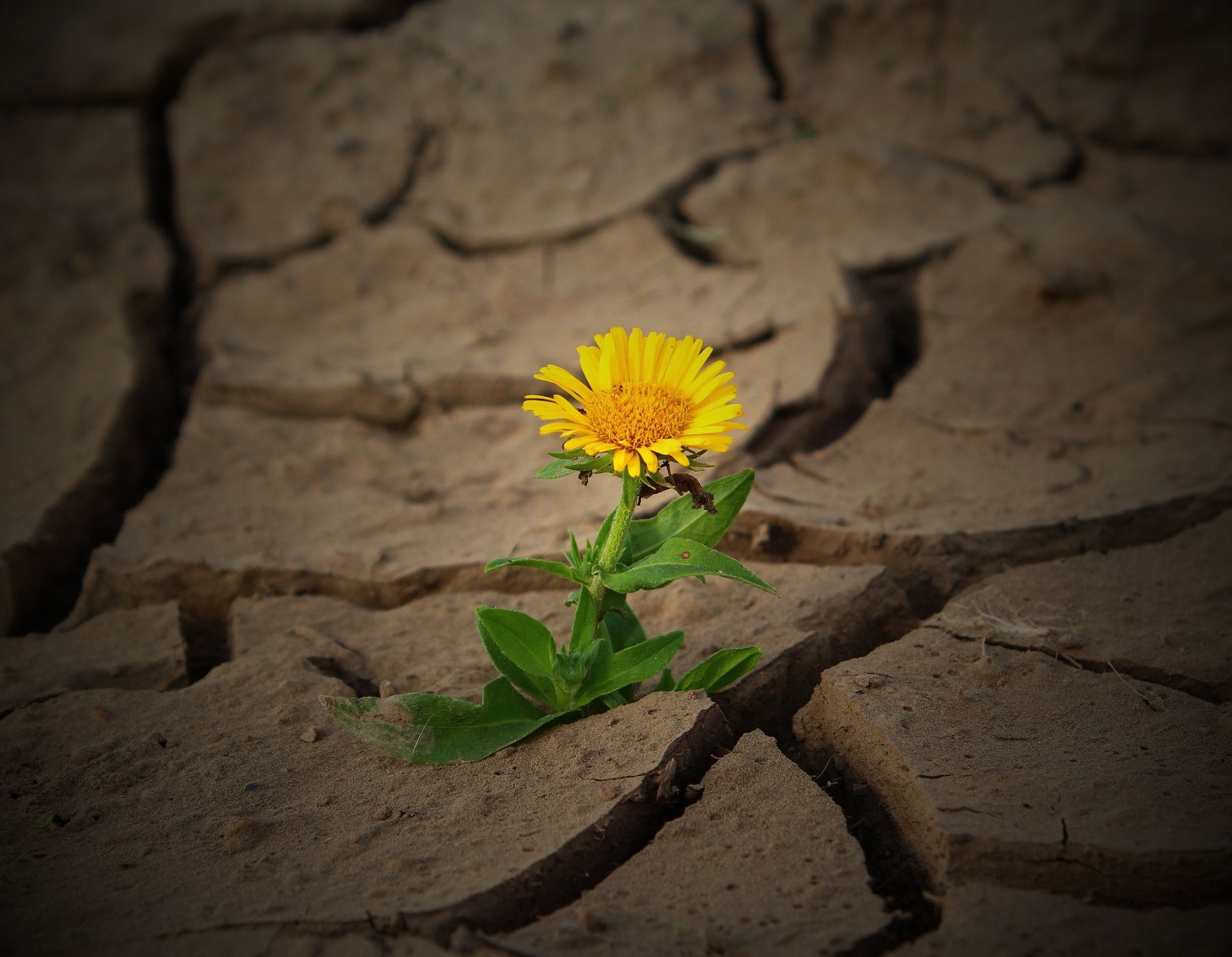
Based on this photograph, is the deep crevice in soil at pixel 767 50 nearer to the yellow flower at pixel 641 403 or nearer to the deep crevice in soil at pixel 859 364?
the deep crevice in soil at pixel 859 364

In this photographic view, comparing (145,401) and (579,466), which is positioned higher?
(145,401)

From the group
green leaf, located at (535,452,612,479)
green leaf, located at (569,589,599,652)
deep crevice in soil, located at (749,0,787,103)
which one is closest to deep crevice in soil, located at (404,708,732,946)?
green leaf, located at (569,589,599,652)

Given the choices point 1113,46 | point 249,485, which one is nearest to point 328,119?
point 249,485

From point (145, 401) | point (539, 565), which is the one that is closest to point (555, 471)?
point (539, 565)

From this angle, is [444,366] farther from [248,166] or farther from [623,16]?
[623,16]

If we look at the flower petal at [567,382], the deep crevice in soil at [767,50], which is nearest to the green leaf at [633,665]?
the flower petal at [567,382]

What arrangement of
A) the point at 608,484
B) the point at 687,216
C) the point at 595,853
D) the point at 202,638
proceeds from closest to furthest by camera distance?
Answer: the point at 595,853, the point at 202,638, the point at 608,484, the point at 687,216

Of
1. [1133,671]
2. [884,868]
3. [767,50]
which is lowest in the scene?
[884,868]

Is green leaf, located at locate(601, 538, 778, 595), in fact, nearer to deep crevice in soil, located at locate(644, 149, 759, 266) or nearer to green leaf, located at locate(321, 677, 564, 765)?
green leaf, located at locate(321, 677, 564, 765)

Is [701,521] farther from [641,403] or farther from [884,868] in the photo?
[884,868]
